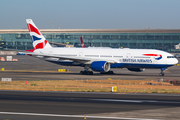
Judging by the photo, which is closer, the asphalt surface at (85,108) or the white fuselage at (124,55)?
the asphalt surface at (85,108)

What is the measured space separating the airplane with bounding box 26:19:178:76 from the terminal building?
110 metres

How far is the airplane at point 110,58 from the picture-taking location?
51844mm

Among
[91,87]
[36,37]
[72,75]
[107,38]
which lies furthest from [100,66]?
[107,38]

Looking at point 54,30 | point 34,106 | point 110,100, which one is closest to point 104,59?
point 110,100

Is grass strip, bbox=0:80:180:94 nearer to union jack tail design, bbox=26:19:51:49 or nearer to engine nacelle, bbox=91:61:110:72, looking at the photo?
engine nacelle, bbox=91:61:110:72

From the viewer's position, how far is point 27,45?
18062 centimetres

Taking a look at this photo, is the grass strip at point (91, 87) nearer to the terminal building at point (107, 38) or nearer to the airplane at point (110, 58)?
the airplane at point (110, 58)

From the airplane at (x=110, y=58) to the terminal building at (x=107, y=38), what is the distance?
10977 centimetres

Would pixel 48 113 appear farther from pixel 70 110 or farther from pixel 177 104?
pixel 177 104

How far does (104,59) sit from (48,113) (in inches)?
1374

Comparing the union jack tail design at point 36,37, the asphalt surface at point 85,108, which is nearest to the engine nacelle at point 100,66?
the union jack tail design at point 36,37

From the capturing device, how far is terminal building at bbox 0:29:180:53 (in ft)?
542

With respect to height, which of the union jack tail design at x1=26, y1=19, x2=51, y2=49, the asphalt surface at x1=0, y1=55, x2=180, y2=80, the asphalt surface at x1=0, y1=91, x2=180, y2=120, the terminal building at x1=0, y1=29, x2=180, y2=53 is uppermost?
the terminal building at x1=0, y1=29, x2=180, y2=53

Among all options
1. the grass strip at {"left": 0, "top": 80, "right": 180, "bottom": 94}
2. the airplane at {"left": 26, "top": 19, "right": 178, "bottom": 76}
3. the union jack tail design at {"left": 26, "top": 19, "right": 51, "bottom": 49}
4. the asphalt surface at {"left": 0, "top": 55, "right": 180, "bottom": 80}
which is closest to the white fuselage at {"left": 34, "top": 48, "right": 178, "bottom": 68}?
the airplane at {"left": 26, "top": 19, "right": 178, "bottom": 76}
